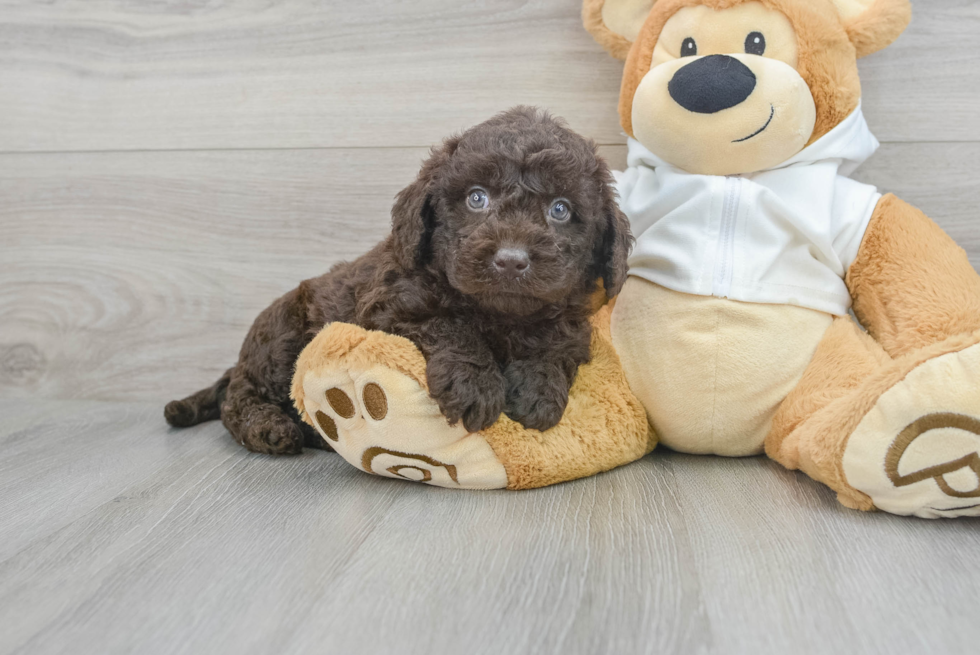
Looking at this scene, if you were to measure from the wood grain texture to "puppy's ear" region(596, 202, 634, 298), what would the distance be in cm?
39

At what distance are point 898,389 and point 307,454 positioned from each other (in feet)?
3.82

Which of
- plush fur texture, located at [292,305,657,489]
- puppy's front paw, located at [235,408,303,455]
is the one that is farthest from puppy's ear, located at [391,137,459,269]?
puppy's front paw, located at [235,408,303,455]

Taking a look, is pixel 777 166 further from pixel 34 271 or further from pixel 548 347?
pixel 34 271

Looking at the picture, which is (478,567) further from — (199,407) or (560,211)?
(199,407)

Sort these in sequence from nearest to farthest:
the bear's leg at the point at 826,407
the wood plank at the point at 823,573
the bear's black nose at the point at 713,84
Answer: the wood plank at the point at 823,573
the bear's leg at the point at 826,407
the bear's black nose at the point at 713,84

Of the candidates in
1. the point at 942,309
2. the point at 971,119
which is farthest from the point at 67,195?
the point at 971,119

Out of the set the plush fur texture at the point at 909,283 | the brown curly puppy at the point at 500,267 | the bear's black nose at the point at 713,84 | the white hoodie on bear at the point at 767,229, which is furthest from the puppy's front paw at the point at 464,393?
the plush fur texture at the point at 909,283

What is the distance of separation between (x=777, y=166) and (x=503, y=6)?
31.7 inches

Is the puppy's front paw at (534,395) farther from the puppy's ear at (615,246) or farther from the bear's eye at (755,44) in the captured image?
the bear's eye at (755,44)

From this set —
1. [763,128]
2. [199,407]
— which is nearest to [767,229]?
[763,128]

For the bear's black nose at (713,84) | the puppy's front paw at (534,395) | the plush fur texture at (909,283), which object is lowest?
the puppy's front paw at (534,395)

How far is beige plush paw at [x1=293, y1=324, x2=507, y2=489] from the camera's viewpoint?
47.9 inches

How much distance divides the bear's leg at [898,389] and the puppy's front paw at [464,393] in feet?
1.85

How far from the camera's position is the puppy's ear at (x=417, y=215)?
1.25 m
